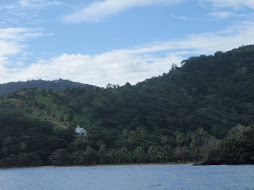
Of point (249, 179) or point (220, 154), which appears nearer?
point (249, 179)

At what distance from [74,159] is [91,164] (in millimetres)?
8791

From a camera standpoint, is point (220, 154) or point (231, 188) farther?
point (220, 154)

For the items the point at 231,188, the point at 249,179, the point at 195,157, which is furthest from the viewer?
the point at 195,157

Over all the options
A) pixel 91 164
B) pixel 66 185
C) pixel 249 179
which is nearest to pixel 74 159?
pixel 91 164

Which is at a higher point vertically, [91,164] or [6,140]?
[6,140]

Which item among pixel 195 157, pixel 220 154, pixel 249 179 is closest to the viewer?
pixel 249 179

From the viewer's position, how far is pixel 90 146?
199625 mm

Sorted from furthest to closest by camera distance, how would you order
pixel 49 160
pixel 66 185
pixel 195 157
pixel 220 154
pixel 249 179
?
pixel 49 160 < pixel 195 157 < pixel 220 154 < pixel 66 185 < pixel 249 179

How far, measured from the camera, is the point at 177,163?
602ft

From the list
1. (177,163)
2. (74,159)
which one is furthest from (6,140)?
(177,163)

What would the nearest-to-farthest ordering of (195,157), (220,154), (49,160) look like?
(220,154), (195,157), (49,160)

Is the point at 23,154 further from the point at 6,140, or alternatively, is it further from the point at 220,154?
the point at 220,154

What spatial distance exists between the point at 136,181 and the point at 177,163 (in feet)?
272

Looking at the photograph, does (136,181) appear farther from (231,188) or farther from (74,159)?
(74,159)
